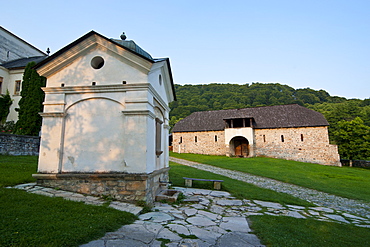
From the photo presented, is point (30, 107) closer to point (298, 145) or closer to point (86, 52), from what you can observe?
point (86, 52)

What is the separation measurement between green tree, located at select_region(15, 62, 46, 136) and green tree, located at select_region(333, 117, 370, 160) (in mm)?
38592

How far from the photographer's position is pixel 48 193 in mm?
5750

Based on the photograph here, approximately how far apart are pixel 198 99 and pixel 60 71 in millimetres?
57494

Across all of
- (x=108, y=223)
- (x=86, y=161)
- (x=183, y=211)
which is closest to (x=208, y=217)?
(x=183, y=211)

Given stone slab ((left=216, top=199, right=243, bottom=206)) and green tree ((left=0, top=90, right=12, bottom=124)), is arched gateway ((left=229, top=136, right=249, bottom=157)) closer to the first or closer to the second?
stone slab ((left=216, top=199, right=243, bottom=206))

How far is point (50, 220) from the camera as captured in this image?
383 cm

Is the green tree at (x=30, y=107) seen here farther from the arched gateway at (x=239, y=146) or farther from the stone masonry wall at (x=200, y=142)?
the arched gateway at (x=239, y=146)

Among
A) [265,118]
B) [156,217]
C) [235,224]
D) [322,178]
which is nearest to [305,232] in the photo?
[235,224]

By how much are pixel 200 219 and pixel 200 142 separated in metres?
26.8

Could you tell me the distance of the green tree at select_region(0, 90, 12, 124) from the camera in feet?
60.4

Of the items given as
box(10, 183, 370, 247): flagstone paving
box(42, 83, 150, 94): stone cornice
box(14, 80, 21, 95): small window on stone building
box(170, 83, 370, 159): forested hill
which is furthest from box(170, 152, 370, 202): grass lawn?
box(170, 83, 370, 159): forested hill

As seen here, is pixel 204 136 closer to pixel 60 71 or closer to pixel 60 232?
pixel 60 71

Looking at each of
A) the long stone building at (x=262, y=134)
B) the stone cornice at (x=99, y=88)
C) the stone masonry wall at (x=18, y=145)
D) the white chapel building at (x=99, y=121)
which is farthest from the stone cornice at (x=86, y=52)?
the long stone building at (x=262, y=134)

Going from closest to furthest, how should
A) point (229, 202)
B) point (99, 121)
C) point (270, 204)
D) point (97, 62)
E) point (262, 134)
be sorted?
point (99, 121)
point (97, 62)
point (229, 202)
point (270, 204)
point (262, 134)
